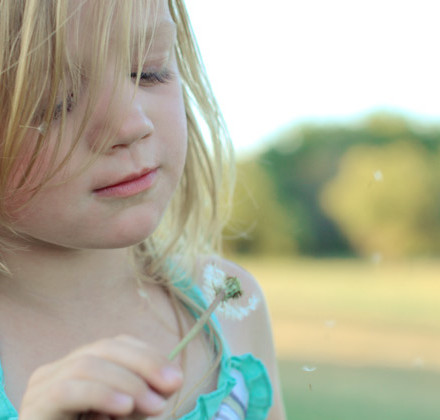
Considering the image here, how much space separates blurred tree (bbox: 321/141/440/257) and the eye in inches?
343

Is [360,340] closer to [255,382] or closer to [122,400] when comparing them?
[255,382]

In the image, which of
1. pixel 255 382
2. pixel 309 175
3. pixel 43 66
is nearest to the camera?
pixel 43 66

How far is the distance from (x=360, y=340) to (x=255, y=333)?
193 inches

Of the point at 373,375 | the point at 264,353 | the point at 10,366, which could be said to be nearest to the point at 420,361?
the point at 373,375

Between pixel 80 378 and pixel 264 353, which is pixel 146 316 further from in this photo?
pixel 80 378

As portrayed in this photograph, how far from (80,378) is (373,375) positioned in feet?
14.2

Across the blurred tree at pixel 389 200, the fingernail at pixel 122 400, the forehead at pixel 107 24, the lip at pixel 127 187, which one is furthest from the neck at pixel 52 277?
the blurred tree at pixel 389 200

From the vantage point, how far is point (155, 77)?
2.68ft

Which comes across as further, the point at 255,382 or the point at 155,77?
the point at 255,382

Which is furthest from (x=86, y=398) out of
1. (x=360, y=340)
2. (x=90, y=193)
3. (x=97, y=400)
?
(x=360, y=340)

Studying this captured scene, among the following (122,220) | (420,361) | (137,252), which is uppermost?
(122,220)

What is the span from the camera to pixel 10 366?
2.64 feet

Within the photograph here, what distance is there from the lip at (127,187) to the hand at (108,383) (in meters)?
0.24

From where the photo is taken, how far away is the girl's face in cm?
73
